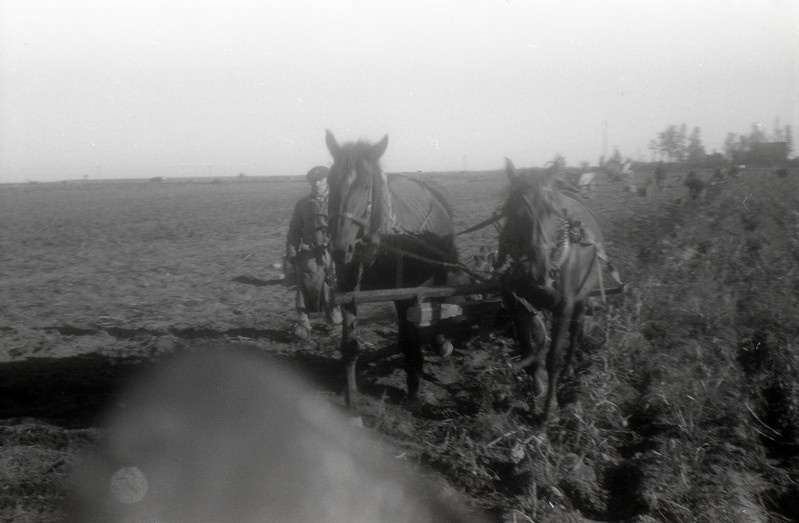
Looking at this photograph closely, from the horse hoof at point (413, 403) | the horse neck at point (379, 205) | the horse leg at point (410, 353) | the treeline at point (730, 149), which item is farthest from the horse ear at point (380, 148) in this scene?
the treeline at point (730, 149)

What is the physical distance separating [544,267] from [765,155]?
66.1 metres

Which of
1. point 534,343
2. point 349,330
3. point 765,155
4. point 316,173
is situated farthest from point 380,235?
point 765,155

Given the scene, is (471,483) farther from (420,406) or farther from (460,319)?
(460,319)

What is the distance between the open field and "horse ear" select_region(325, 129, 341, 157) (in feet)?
5.38

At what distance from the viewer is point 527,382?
6.52m

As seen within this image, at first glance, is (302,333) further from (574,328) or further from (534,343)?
(574,328)

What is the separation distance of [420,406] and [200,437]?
201 centimetres

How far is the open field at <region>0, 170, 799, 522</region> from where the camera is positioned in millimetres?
4648

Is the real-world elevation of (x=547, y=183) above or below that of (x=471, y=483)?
above

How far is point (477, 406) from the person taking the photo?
618 centimetres

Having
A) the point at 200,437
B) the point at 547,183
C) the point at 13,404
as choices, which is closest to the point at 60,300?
the point at 13,404

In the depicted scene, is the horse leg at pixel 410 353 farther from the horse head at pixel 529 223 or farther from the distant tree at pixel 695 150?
the distant tree at pixel 695 150

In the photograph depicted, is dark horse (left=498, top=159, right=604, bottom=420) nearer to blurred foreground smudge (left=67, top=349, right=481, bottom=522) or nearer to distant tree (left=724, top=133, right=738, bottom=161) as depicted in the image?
blurred foreground smudge (left=67, top=349, right=481, bottom=522)

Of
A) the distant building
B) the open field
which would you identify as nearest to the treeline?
the distant building
